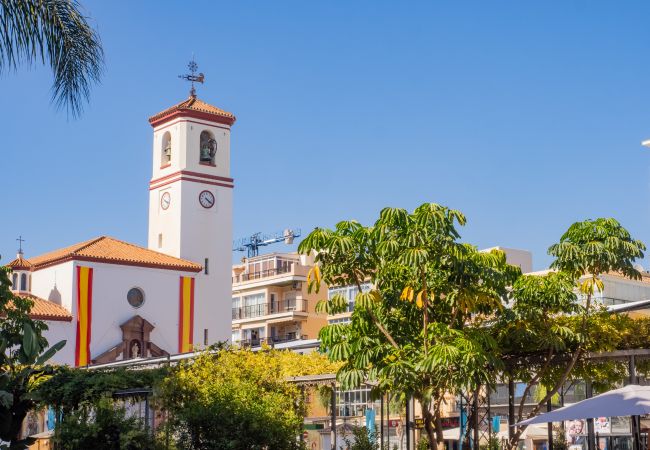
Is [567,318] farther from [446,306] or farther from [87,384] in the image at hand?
[87,384]

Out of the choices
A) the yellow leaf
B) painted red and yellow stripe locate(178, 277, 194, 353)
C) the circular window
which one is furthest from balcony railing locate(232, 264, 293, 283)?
the yellow leaf

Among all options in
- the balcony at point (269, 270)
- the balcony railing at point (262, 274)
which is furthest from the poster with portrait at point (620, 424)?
the balcony railing at point (262, 274)

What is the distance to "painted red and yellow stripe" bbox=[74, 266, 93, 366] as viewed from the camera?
53250 millimetres

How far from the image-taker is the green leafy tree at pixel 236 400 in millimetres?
17547

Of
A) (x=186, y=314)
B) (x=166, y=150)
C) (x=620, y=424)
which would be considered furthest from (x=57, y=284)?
(x=620, y=424)

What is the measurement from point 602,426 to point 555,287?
27.3m

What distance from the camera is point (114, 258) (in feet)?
183

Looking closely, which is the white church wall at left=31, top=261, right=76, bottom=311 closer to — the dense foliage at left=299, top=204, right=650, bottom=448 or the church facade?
the church facade

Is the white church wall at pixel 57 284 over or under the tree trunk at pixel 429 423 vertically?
over

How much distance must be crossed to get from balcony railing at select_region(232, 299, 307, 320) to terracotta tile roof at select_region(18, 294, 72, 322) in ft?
79.5

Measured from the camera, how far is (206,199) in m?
60.8

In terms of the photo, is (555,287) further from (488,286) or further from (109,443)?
(109,443)

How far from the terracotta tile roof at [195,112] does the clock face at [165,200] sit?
14.1 feet

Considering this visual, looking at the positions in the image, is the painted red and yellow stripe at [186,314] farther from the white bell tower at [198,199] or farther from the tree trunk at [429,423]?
the tree trunk at [429,423]
